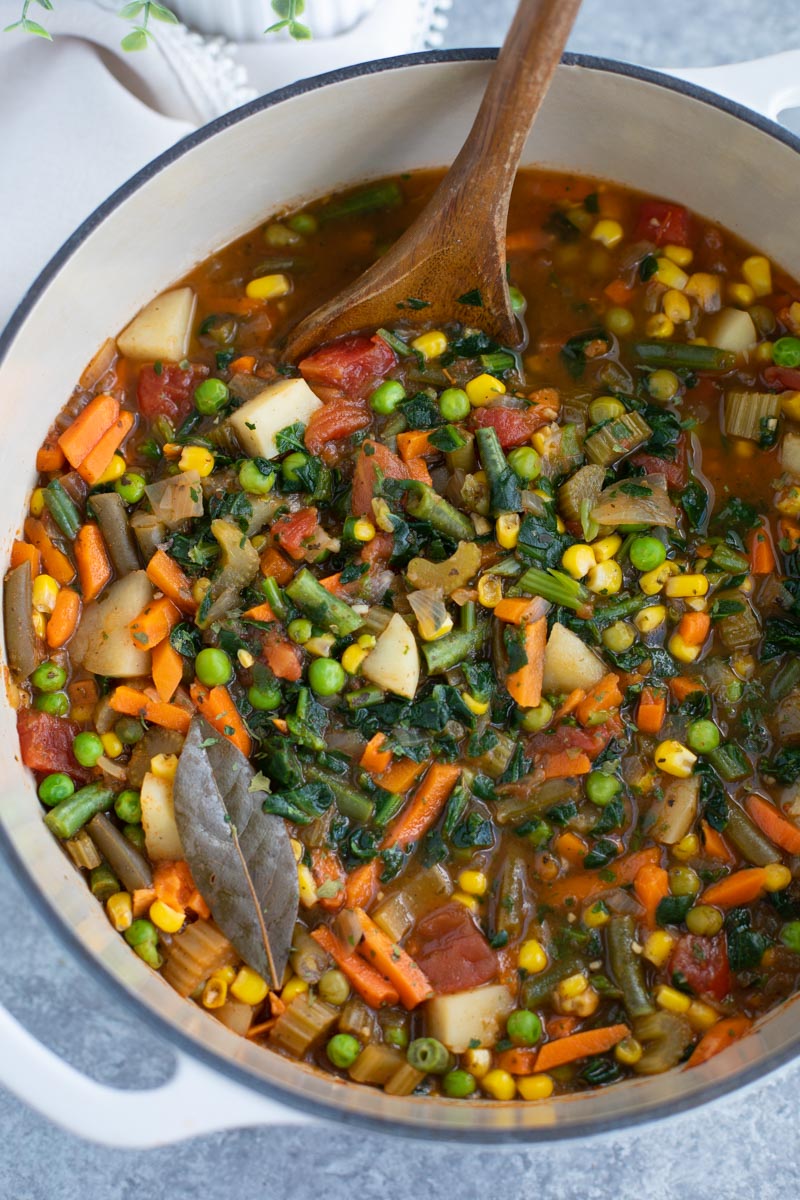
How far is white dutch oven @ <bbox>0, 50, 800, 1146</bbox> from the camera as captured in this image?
347 centimetres

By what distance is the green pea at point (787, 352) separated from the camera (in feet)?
13.9

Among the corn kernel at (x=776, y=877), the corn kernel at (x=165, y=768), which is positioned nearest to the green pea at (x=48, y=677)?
the corn kernel at (x=165, y=768)

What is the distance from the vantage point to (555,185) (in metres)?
4.39

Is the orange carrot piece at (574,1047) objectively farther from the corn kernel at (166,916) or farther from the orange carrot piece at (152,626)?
the orange carrot piece at (152,626)

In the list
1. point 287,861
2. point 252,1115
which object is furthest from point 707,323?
point 252,1115

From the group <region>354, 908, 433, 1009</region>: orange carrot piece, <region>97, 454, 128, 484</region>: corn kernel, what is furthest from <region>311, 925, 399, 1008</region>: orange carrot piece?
<region>97, 454, 128, 484</region>: corn kernel

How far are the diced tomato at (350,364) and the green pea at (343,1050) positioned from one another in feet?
7.55

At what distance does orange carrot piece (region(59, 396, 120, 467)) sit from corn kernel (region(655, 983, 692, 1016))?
9.31 feet

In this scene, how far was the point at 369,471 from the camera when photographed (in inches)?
159

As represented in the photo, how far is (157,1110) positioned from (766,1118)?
2449 millimetres

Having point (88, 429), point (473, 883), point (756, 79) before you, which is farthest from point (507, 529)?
point (756, 79)

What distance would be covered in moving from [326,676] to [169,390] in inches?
49.3

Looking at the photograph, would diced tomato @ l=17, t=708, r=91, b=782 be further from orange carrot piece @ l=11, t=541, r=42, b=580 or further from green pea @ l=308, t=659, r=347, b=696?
green pea @ l=308, t=659, r=347, b=696

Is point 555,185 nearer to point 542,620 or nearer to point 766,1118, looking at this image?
point 542,620
